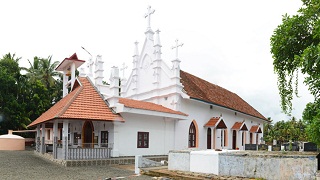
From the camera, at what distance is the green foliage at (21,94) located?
34.0 m

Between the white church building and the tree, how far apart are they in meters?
9.29

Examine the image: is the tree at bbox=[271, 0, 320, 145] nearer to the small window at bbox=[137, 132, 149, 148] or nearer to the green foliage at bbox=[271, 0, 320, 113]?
the green foliage at bbox=[271, 0, 320, 113]

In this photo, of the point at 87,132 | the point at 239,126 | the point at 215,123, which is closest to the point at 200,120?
the point at 215,123

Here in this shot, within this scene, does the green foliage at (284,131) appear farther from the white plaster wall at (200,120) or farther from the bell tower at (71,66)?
the bell tower at (71,66)

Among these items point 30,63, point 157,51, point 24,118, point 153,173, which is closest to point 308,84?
point 153,173

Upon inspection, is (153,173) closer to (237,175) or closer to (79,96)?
(237,175)

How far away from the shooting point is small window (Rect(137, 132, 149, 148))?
19309mm

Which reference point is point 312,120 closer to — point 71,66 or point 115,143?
point 115,143

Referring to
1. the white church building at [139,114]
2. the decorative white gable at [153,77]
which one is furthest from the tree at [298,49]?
the decorative white gable at [153,77]

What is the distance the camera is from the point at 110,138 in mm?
18203

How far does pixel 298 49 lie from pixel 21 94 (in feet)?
111

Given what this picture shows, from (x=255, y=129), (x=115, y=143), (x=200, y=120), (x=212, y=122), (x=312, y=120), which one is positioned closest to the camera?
(x=312, y=120)

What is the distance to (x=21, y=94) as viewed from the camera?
37.0 meters

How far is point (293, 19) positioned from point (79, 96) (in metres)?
12.5
